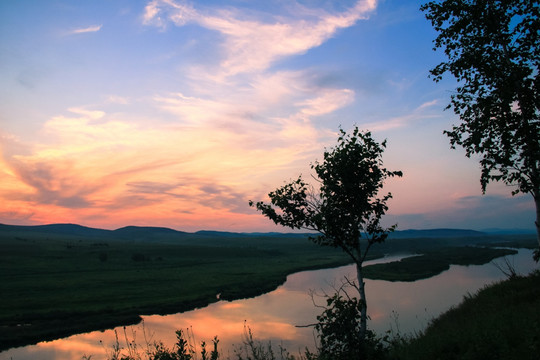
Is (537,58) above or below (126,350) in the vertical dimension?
above

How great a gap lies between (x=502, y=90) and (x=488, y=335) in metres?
10.6

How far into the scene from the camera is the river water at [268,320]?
34.6 meters

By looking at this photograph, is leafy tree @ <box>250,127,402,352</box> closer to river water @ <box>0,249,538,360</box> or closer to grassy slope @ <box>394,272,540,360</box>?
grassy slope @ <box>394,272,540,360</box>

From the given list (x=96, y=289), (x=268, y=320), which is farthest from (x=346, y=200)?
(x=96, y=289)

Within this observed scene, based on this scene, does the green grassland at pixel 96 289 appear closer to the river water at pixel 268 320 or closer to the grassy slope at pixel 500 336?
the river water at pixel 268 320

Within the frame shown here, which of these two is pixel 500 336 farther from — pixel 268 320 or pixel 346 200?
pixel 268 320

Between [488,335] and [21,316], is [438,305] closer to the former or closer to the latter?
[488,335]

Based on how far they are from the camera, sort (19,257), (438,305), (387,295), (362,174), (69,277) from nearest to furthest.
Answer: (362,174) < (438,305) < (387,295) < (69,277) < (19,257)

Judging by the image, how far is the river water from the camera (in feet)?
113

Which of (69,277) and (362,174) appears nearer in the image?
(362,174)

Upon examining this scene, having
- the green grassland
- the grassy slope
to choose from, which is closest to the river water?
the green grassland

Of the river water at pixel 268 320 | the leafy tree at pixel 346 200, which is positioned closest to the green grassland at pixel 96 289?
the river water at pixel 268 320

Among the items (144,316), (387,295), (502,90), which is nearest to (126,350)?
(144,316)

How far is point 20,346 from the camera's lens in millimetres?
37344
